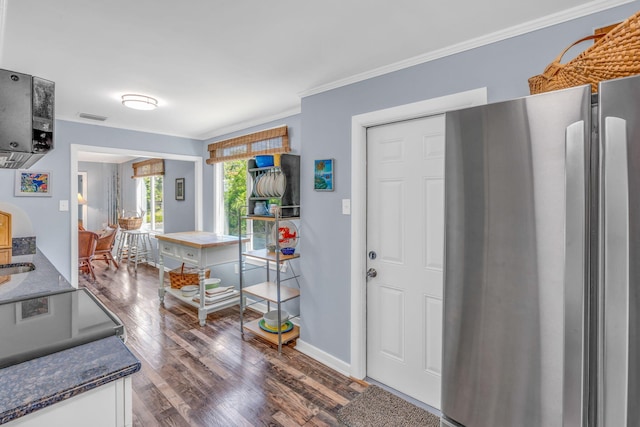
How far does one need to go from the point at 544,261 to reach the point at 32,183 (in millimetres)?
4470

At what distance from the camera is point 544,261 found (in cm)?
81

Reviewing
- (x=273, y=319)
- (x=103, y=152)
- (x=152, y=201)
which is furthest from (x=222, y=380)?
(x=152, y=201)

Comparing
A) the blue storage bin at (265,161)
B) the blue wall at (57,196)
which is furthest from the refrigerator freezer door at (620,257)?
the blue wall at (57,196)

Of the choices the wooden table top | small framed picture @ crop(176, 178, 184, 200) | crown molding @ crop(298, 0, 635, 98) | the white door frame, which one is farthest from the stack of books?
crown molding @ crop(298, 0, 635, 98)

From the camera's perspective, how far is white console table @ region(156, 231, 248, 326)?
3348mm

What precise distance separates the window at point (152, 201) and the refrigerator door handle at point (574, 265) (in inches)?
246

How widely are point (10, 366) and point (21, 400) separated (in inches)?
7.8

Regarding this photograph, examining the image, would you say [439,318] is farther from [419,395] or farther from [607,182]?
[607,182]

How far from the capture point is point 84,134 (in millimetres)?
3586

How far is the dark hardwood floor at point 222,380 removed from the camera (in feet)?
6.44

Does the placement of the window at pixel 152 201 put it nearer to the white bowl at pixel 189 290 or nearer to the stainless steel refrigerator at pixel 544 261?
the white bowl at pixel 189 290

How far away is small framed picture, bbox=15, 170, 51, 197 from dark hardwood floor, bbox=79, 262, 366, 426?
1636mm

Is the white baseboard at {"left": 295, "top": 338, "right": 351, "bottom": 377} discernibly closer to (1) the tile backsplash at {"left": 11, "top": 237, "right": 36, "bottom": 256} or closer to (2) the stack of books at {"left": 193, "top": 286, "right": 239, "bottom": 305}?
(2) the stack of books at {"left": 193, "top": 286, "right": 239, "bottom": 305}

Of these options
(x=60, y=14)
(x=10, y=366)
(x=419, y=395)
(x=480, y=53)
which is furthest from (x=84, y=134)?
(x=419, y=395)
